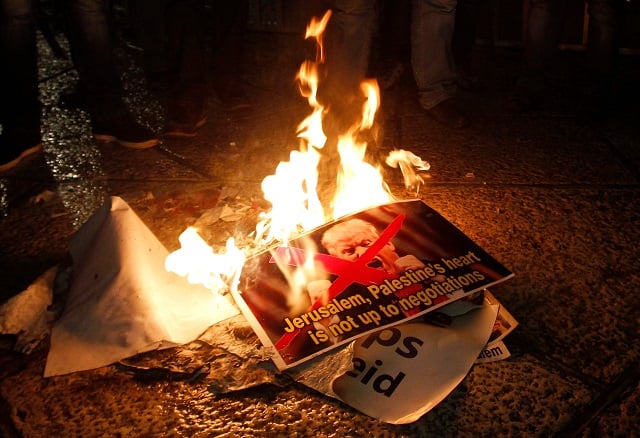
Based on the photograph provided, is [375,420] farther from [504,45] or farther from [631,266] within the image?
[504,45]

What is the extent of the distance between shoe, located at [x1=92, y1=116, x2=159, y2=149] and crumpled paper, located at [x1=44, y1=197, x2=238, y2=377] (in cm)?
122

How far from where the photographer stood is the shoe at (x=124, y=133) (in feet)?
10.9

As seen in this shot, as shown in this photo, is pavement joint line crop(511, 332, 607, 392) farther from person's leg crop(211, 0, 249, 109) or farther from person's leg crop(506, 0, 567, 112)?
person's leg crop(211, 0, 249, 109)

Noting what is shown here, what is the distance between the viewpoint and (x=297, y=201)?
2.40 metres

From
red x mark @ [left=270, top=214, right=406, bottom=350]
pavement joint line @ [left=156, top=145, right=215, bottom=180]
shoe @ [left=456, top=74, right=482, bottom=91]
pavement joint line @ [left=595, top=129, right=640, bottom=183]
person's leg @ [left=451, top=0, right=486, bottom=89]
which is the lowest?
pavement joint line @ [left=156, top=145, right=215, bottom=180]

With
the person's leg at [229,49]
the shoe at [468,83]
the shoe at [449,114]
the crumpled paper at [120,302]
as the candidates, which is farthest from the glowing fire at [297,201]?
the shoe at [468,83]

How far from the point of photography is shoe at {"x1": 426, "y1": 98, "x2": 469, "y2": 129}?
3.47 metres

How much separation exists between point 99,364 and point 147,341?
16 cm

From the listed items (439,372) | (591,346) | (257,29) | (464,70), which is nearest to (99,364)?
(439,372)

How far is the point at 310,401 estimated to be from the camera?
1.70 m

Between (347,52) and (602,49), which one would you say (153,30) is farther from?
(602,49)

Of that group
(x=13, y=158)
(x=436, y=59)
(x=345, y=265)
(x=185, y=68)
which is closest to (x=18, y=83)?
(x=13, y=158)

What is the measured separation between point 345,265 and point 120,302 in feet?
2.48

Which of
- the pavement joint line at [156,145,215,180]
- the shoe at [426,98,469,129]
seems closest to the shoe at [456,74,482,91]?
the shoe at [426,98,469,129]
